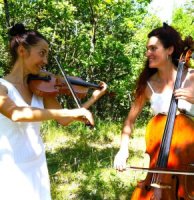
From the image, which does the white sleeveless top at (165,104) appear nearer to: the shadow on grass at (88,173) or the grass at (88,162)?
the grass at (88,162)

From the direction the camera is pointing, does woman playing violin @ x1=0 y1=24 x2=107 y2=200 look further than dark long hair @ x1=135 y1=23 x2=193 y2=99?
No

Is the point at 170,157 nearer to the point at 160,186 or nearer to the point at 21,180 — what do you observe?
the point at 160,186

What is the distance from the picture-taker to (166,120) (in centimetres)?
212

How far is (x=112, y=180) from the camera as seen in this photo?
381cm

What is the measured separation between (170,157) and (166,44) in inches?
27.5

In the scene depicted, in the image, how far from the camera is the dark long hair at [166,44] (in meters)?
2.38

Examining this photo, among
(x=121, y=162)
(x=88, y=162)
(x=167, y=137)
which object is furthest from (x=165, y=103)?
(x=88, y=162)

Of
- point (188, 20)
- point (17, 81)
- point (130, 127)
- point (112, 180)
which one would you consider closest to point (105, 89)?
point (130, 127)

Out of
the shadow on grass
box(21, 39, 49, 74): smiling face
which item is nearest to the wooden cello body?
box(21, 39, 49, 74): smiling face

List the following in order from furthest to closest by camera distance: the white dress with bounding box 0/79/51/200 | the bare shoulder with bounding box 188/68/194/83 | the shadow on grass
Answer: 1. the shadow on grass
2. the bare shoulder with bounding box 188/68/194/83
3. the white dress with bounding box 0/79/51/200

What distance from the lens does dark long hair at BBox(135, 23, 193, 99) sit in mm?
2377

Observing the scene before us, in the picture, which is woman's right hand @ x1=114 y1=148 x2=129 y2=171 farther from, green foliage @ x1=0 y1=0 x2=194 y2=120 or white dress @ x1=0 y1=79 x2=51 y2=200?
green foliage @ x1=0 y1=0 x2=194 y2=120

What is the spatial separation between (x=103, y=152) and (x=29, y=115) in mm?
3246

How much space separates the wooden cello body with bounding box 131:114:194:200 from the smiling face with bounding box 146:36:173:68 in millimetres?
327
